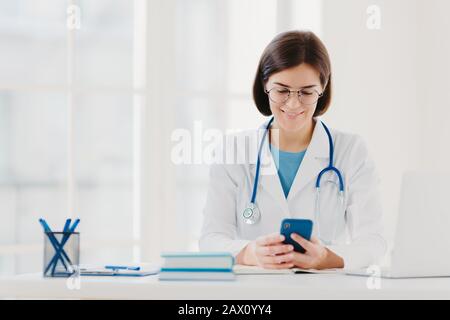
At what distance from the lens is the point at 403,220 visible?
1.44 meters

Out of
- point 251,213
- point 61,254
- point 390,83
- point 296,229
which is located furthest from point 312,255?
point 390,83

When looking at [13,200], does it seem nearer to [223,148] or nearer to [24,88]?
[24,88]

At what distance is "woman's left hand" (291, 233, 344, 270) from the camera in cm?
167

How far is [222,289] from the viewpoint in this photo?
1.33 m

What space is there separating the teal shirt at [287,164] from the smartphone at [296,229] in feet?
1.73

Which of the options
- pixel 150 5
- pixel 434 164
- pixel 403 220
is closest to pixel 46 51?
pixel 150 5

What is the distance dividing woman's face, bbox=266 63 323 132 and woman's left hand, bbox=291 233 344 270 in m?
0.52

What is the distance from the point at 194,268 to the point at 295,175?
803mm

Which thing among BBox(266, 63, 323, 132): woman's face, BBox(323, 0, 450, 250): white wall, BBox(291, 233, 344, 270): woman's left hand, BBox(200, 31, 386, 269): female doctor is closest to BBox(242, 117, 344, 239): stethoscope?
BBox(200, 31, 386, 269): female doctor

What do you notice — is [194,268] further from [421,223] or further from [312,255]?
[421,223]

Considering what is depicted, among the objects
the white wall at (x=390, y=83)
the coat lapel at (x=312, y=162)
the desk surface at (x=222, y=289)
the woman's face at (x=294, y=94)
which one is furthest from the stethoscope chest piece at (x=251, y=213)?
the white wall at (x=390, y=83)

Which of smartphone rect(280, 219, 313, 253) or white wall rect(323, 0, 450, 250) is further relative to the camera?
white wall rect(323, 0, 450, 250)

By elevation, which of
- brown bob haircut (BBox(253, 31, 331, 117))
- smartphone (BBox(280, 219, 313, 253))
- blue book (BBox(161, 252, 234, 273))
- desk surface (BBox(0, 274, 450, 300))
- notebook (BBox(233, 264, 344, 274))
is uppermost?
brown bob haircut (BBox(253, 31, 331, 117))

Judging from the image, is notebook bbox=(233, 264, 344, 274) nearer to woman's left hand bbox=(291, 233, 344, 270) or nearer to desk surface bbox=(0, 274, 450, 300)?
woman's left hand bbox=(291, 233, 344, 270)
